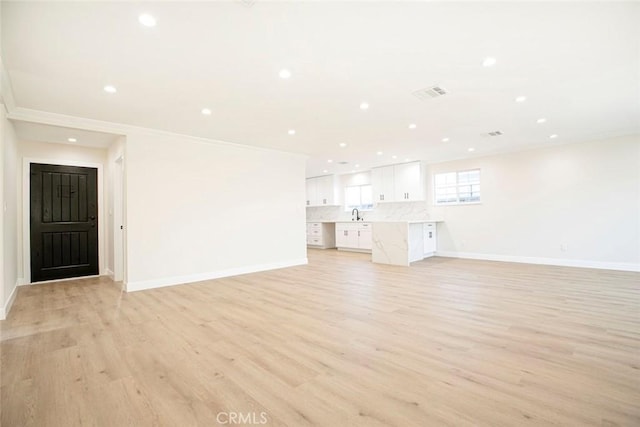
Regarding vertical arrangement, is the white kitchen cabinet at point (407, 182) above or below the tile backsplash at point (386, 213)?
above

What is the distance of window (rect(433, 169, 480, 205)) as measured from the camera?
24.1 feet

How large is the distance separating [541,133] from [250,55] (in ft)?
17.8

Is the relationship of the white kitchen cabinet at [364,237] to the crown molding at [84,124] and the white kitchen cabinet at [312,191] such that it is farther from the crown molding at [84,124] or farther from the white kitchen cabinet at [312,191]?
the crown molding at [84,124]

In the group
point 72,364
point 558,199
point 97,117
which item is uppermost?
point 97,117

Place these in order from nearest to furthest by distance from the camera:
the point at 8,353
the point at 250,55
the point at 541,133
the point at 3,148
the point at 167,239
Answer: the point at 8,353 → the point at 250,55 → the point at 3,148 → the point at 167,239 → the point at 541,133

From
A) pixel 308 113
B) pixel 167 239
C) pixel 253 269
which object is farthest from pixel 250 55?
pixel 253 269

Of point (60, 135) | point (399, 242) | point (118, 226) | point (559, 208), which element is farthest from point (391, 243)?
point (60, 135)

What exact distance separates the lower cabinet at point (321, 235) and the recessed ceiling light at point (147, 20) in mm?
8144

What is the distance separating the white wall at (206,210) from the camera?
4574 mm

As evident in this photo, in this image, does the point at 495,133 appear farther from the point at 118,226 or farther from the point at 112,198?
the point at 112,198

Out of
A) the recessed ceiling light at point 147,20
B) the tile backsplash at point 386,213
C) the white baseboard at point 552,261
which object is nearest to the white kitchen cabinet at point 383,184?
the tile backsplash at point 386,213

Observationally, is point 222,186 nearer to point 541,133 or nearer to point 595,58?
point 595,58

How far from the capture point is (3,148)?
3.30 meters

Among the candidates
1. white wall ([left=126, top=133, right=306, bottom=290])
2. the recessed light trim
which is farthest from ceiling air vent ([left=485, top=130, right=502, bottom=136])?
the recessed light trim
